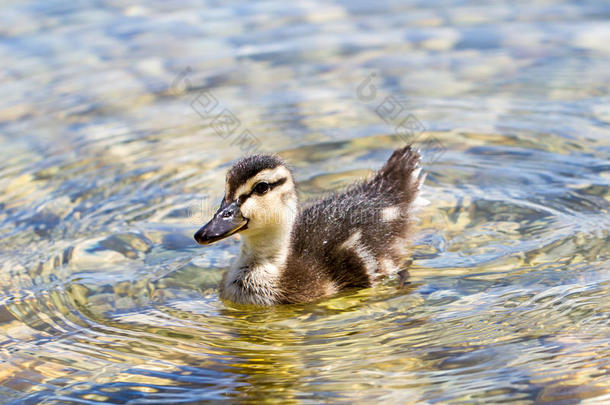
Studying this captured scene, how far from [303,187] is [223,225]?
1534mm

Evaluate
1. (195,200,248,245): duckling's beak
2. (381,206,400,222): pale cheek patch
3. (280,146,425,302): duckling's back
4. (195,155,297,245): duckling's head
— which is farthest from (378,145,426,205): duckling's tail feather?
(195,200,248,245): duckling's beak

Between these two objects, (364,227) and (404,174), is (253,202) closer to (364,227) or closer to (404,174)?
(364,227)

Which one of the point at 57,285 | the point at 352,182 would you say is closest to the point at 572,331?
the point at 352,182

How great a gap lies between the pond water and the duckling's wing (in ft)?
0.50

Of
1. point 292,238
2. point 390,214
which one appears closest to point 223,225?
point 292,238

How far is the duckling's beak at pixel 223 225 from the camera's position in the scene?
4.19m

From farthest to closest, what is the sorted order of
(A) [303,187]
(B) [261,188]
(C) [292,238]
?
(A) [303,187]
(C) [292,238]
(B) [261,188]

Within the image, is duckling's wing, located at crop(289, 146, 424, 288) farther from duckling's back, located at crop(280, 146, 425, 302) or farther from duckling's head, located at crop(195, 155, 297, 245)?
duckling's head, located at crop(195, 155, 297, 245)

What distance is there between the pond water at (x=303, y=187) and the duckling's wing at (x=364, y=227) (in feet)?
0.50

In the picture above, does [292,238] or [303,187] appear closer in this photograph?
[292,238]

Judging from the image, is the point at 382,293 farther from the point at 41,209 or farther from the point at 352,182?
the point at 41,209

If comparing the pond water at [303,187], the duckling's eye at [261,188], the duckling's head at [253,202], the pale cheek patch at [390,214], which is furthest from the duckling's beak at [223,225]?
the pale cheek patch at [390,214]

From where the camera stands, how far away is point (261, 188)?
4.37 m

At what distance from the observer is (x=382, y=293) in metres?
4.54
